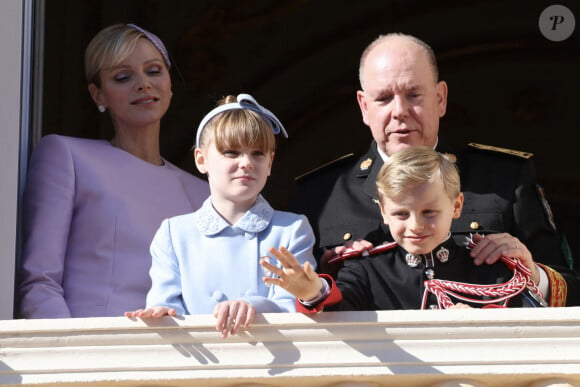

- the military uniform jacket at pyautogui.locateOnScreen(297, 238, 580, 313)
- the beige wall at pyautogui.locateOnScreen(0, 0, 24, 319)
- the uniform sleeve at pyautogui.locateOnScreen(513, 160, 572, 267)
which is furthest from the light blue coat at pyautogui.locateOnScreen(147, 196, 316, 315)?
the uniform sleeve at pyautogui.locateOnScreen(513, 160, 572, 267)

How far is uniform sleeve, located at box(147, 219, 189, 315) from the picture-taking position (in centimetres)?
342

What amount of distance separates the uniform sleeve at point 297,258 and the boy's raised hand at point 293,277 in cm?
18

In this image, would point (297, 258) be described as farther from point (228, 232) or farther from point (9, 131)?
point (9, 131)

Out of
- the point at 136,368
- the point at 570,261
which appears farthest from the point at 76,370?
the point at 570,261

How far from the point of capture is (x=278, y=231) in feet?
11.5

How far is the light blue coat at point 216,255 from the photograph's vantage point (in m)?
3.43

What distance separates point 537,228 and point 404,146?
0.42 metres

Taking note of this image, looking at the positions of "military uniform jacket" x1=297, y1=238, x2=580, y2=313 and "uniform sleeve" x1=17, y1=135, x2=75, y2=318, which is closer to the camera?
"military uniform jacket" x1=297, y1=238, x2=580, y2=313

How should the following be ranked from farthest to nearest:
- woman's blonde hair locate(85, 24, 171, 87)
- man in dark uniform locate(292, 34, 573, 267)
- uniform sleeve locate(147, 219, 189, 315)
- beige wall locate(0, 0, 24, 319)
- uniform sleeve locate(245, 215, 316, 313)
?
woman's blonde hair locate(85, 24, 171, 87) → man in dark uniform locate(292, 34, 573, 267) → beige wall locate(0, 0, 24, 319) → uniform sleeve locate(147, 219, 189, 315) → uniform sleeve locate(245, 215, 316, 313)

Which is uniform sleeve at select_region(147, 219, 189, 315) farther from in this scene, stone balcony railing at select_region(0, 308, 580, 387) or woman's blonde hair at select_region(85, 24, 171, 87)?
woman's blonde hair at select_region(85, 24, 171, 87)

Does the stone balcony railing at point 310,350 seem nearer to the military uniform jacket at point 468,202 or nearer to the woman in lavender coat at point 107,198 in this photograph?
the woman in lavender coat at point 107,198

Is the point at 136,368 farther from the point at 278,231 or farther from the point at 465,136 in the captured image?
the point at 465,136

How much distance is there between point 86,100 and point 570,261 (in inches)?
82.8

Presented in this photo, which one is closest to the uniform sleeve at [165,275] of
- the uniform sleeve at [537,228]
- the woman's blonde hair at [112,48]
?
the woman's blonde hair at [112,48]
